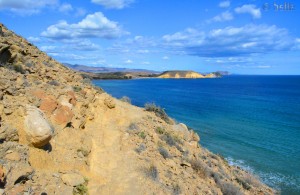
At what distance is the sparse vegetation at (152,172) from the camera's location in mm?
12488

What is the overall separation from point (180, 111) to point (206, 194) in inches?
1454

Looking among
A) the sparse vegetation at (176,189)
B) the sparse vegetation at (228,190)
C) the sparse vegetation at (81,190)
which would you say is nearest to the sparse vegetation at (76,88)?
the sparse vegetation at (81,190)

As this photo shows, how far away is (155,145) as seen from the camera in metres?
15.6

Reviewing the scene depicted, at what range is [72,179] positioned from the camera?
33.9 ft

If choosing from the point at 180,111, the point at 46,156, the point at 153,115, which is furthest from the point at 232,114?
the point at 46,156

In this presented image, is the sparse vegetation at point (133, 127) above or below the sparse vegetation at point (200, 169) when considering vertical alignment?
above

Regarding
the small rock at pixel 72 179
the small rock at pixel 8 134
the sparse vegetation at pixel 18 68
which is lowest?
the small rock at pixel 72 179

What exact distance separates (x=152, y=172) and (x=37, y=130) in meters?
4.74

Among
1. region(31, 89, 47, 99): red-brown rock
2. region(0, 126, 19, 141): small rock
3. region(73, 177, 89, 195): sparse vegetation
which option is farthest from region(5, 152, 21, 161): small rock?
region(31, 89, 47, 99): red-brown rock

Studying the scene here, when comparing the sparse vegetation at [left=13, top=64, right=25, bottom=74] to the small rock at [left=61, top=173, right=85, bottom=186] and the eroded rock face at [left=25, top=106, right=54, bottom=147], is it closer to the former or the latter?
the eroded rock face at [left=25, top=106, right=54, bottom=147]

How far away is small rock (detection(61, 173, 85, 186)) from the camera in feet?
33.3

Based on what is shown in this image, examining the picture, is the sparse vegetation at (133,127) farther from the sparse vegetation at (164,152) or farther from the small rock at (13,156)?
the small rock at (13,156)

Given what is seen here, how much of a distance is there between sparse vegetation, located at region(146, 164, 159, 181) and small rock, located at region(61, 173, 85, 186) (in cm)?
289

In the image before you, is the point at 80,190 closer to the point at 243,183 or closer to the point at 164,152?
the point at 164,152
